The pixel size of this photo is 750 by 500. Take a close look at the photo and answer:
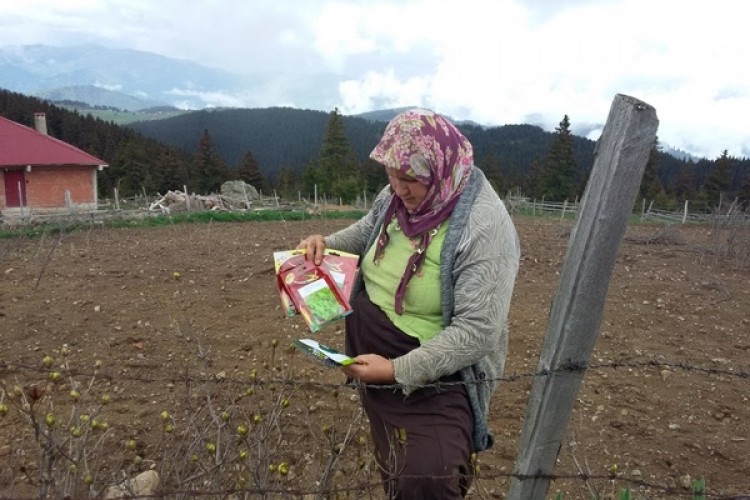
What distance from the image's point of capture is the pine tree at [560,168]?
4006cm

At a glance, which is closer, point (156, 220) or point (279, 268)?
point (279, 268)

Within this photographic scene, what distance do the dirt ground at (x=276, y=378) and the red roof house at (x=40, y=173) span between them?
1443 cm

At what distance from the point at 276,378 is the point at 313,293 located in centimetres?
130

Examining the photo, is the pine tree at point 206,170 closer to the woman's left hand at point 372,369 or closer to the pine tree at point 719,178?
the pine tree at point 719,178

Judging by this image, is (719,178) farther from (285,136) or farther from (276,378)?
(285,136)

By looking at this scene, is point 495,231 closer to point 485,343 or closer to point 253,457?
point 485,343

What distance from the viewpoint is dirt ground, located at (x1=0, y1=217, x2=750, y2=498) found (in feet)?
6.17

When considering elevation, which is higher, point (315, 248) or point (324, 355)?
point (315, 248)

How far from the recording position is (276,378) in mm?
3006

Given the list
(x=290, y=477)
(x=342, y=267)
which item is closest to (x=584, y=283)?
(x=342, y=267)

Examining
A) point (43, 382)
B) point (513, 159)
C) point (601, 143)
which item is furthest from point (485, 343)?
point (513, 159)

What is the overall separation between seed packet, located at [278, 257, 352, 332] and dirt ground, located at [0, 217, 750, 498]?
6.5 inches

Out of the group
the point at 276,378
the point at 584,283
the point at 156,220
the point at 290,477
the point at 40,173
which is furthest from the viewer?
the point at 40,173

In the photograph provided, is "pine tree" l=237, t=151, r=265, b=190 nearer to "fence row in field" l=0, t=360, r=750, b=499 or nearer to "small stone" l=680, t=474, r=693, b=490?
"fence row in field" l=0, t=360, r=750, b=499
